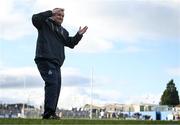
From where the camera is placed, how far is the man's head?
8.49 m

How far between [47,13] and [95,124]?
2309mm

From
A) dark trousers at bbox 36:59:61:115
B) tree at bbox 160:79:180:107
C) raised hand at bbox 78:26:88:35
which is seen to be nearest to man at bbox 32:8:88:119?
dark trousers at bbox 36:59:61:115

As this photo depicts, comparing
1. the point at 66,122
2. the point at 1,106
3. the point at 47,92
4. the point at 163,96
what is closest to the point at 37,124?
the point at 66,122

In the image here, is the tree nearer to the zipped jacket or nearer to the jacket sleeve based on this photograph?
the zipped jacket

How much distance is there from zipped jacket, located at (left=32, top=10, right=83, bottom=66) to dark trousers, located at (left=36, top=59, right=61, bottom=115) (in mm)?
100

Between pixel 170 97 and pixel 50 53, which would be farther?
pixel 170 97

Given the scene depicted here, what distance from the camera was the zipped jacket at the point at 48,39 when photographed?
8.37 meters

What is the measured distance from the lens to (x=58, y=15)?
8.55 metres

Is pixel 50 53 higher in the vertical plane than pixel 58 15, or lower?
lower

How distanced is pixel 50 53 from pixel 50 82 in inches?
18.1

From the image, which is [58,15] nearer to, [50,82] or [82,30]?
[82,30]

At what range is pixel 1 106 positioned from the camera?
54000 millimetres

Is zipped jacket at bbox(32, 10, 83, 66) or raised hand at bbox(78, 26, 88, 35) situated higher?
raised hand at bbox(78, 26, 88, 35)

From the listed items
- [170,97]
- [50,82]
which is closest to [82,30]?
[50,82]
